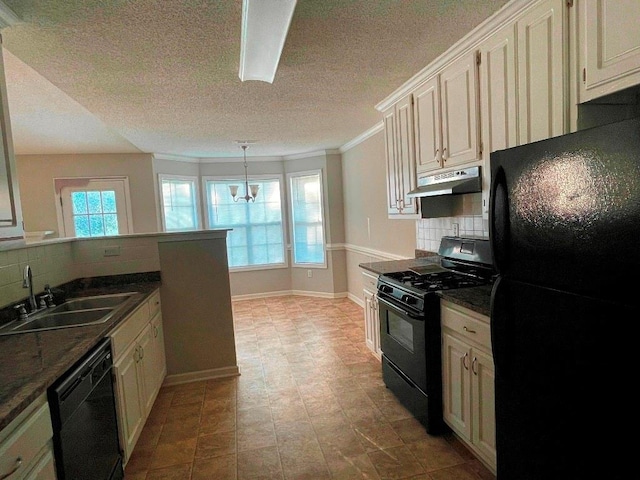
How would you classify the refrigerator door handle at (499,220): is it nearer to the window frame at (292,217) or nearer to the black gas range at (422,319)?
the black gas range at (422,319)

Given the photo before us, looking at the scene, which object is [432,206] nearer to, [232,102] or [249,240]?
[232,102]

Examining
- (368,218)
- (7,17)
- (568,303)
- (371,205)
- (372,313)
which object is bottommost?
(372,313)

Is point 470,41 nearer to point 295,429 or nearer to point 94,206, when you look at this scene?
point 295,429

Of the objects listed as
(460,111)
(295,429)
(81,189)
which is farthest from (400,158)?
(81,189)

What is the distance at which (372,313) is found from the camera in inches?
132

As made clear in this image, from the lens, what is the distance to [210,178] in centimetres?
623

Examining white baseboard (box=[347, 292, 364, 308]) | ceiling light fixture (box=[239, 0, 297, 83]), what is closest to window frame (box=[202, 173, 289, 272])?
white baseboard (box=[347, 292, 364, 308])

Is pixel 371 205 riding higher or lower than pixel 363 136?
lower

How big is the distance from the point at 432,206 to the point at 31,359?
106 inches

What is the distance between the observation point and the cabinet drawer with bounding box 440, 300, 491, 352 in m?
1.78

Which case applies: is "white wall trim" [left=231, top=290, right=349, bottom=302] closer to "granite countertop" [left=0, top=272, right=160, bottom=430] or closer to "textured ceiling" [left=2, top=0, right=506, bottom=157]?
"textured ceiling" [left=2, top=0, right=506, bottom=157]

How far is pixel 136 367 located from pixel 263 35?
2.18 meters

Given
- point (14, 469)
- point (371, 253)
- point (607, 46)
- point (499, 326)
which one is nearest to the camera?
point (14, 469)

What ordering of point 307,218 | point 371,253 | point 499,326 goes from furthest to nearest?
point 307,218
point 371,253
point 499,326
